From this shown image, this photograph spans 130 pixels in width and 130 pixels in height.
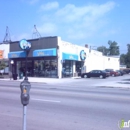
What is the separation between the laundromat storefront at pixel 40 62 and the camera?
111 ft

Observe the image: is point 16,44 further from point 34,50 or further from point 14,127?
point 14,127

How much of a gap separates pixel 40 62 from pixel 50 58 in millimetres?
2200

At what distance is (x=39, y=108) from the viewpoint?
31.2 ft

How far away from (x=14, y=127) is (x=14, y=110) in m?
2.53

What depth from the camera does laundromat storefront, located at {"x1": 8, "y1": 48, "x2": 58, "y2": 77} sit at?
111ft

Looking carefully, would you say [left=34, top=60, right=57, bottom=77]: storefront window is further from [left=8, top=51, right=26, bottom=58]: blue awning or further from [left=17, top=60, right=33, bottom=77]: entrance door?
[left=8, top=51, right=26, bottom=58]: blue awning

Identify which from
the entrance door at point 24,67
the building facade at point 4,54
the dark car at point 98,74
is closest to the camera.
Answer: the dark car at point 98,74

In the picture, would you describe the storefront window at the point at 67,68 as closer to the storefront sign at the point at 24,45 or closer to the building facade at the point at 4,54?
the storefront sign at the point at 24,45

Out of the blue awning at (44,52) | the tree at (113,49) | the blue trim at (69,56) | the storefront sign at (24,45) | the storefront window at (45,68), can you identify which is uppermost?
the tree at (113,49)

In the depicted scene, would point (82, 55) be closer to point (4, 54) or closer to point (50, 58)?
point (50, 58)

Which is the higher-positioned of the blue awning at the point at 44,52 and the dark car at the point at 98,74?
the blue awning at the point at 44,52

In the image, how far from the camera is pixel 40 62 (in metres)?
36.1

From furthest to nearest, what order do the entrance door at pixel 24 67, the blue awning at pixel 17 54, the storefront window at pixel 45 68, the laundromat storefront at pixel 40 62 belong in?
1. the entrance door at pixel 24 67
2. the blue awning at pixel 17 54
3. the storefront window at pixel 45 68
4. the laundromat storefront at pixel 40 62

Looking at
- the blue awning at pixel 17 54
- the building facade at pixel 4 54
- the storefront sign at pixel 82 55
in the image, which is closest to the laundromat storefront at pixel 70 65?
the storefront sign at pixel 82 55
